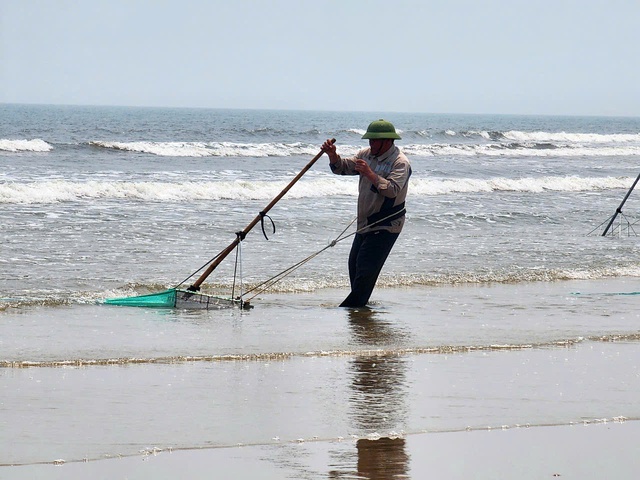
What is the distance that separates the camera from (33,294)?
9.58m

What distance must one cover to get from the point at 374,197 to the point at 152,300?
2084mm

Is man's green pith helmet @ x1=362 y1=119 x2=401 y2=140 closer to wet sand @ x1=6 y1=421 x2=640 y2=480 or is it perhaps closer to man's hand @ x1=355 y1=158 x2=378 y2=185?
man's hand @ x1=355 y1=158 x2=378 y2=185

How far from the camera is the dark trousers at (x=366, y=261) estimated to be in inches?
361

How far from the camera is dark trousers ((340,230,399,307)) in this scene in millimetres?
9164

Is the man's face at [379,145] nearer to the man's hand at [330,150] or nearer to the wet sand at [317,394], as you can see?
the man's hand at [330,150]

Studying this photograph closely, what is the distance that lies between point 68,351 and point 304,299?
334 cm

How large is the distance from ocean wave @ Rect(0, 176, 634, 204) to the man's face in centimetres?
1090

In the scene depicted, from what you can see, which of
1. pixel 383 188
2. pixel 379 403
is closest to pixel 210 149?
pixel 383 188

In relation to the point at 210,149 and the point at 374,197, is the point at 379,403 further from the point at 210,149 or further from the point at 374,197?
the point at 210,149

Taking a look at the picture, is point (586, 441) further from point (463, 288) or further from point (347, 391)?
point (463, 288)

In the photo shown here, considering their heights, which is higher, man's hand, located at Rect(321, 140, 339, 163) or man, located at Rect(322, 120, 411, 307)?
man's hand, located at Rect(321, 140, 339, 163)

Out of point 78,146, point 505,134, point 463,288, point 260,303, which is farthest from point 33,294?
point 505,134

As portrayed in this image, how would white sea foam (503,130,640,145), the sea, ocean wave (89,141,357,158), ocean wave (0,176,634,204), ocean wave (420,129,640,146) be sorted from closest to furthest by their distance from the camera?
the sea → ocean wave (0,176,634,204) → ocean wave (89,141,357,158) → ocean wave (420,129,640,146) → white sea foam (503,130,640,145)

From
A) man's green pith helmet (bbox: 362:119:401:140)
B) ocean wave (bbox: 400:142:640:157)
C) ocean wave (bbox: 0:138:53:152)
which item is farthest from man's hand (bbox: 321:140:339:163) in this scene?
ocean wave (bbox: 400:142:640:157)
